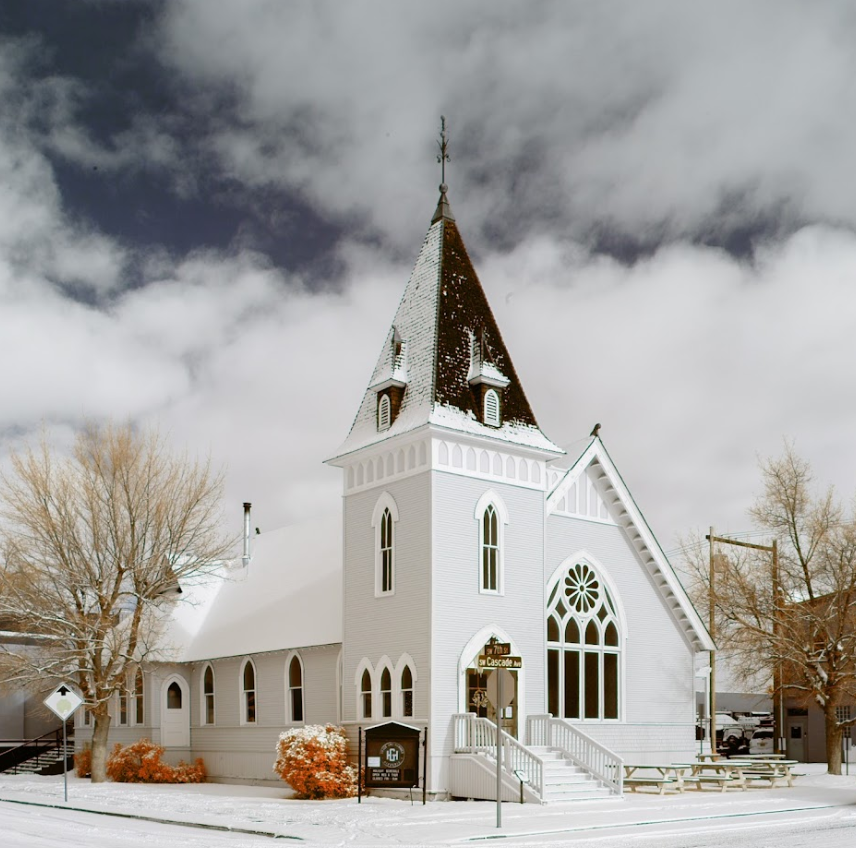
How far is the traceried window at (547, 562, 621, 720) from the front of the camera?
2997 centimetres

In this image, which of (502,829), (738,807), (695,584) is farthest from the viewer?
(695,584)

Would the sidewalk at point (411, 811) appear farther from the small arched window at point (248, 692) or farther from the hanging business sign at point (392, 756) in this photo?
the small arched window at point (248, 692)

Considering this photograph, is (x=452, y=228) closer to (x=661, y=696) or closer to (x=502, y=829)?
(x=661, y=696)

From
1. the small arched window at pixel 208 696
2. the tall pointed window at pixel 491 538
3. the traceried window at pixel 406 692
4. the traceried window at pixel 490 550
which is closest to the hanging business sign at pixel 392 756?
the traceried window at pixel 406 692

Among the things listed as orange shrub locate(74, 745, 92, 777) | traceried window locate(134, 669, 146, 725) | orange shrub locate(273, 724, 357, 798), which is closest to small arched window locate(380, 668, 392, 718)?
orange shrub locate(273, 724, 357, 798)

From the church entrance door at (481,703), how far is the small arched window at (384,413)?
252 inches

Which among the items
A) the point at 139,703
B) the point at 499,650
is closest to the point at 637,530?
the point at 499,650

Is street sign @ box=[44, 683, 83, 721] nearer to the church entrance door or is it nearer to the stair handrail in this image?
the church entrance door

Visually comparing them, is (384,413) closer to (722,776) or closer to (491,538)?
(491,538)

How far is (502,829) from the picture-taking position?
19.2m

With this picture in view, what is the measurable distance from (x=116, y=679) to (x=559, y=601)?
41.1ft

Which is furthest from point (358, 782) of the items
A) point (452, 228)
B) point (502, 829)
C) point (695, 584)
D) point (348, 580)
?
point (695, 584)

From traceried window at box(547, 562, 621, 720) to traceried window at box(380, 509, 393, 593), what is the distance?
4560mm

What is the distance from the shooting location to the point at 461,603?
89.6 feet
